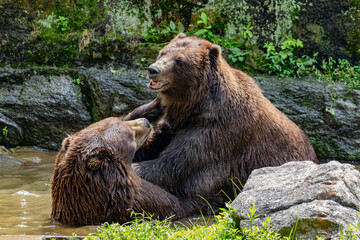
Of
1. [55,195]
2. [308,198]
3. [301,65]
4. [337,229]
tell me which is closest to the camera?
[337,229]

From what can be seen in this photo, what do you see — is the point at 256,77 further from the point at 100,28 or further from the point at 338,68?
the point at 100,28

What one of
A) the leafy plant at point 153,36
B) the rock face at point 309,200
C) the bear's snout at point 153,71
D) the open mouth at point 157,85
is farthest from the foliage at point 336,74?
the rock face at point 309,200

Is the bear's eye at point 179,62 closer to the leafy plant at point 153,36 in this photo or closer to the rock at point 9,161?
the rock at point 9,161

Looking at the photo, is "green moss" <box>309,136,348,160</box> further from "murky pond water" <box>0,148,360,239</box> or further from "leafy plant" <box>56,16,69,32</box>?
"leafy plant" <box>56,16,69,32</box>

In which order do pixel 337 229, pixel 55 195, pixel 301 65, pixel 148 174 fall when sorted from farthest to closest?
pixel 301 65
pixel 148 174
pixel 55 195
pixel 337 229

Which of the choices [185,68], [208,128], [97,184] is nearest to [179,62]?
[185,68]

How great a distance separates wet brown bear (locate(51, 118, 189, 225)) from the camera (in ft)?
18.8

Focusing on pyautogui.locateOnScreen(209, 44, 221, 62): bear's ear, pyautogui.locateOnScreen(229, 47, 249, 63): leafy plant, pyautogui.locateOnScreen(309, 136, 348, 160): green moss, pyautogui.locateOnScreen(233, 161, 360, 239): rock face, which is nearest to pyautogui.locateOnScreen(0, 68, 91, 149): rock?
pyautogui.locateOnScreen(229, 47, 249, 63): leafy plant

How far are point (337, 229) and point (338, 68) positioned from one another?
7256mm

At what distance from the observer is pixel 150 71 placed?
6.79 meters

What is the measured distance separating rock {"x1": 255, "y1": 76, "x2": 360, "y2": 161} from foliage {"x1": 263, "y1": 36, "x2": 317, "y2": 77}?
→ 0.40 metres

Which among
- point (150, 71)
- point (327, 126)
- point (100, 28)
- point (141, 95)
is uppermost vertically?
point (100, 28)

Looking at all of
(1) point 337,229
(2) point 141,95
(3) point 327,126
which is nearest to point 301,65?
(3) point 327,126

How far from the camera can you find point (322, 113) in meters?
9.73
